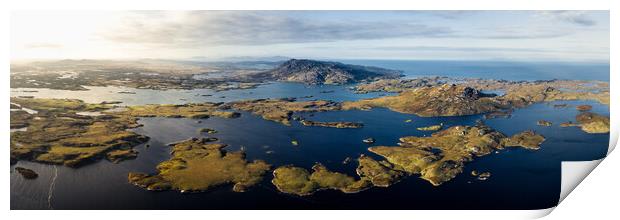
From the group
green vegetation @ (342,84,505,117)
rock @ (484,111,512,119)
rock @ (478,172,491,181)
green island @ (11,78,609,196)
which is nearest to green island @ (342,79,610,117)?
green vegetation @ (342,84,505,117)

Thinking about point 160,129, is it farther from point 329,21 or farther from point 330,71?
point 330,71

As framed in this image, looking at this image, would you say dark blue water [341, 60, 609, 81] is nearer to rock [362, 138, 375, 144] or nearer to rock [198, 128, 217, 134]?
rock [362, 138, 375, 144]

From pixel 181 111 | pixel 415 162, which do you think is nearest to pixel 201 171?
pixel 181 111

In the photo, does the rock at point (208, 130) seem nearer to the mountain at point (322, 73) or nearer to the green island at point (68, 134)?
the green island at point (68, 134)

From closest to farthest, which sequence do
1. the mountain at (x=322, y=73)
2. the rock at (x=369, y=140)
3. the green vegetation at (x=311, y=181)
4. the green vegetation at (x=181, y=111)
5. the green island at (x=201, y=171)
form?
the green vegetation at (x=311, y=181) < the green island at (x=201, y=171) < the rock at (x=369, y=140) < the green vegetation at (x=181, y=111) < the mountain at (x=322, y=73)

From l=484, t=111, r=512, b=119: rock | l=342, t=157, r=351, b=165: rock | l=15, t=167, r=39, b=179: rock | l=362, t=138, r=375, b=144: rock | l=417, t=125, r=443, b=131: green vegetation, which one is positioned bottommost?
l=15, t=167, r=39, b=179: rock

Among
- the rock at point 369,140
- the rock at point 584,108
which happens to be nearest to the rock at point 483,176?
the rock at point 369,140
